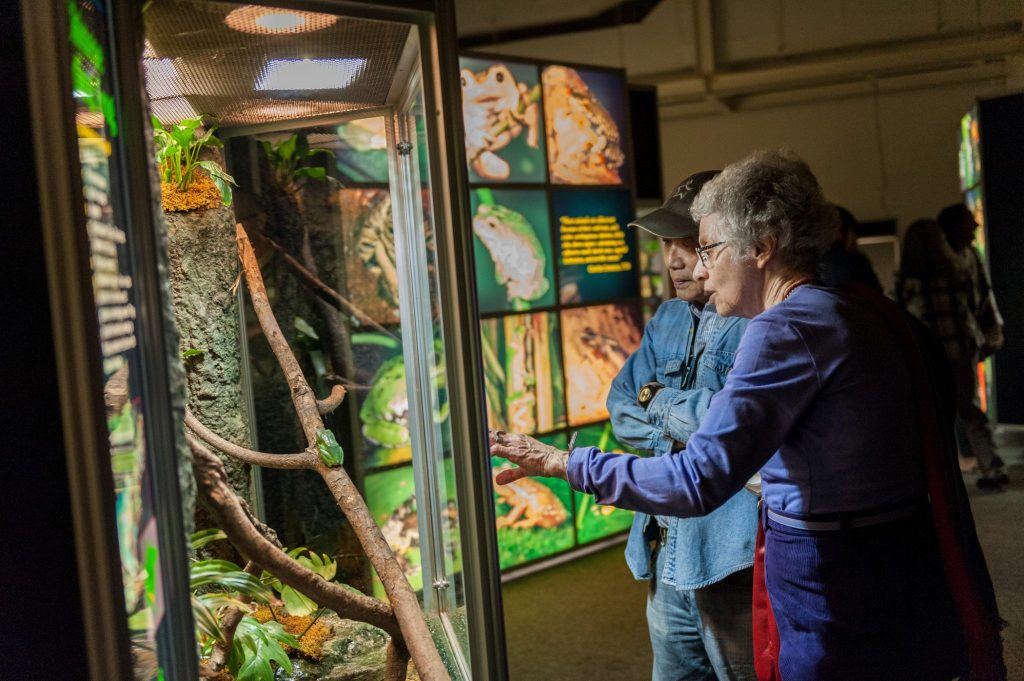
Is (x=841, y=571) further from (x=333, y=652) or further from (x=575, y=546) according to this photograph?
(x=575, y=546)

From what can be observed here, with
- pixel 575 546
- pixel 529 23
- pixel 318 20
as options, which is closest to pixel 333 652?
pixel 318 20

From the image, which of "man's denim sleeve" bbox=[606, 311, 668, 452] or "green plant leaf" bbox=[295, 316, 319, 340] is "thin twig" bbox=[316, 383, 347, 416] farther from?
"man's denim sleeve" bbox=[606, 311, 668, 452]

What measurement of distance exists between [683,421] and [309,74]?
Answer: 94cm

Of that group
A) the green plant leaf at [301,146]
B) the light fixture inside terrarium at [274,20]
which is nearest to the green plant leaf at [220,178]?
the green plant leaf at [301,146]

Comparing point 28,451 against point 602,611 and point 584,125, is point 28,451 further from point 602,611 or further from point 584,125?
point 584,125

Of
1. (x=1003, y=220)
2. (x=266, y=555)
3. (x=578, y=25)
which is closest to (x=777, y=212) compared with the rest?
(x=266, y=555)

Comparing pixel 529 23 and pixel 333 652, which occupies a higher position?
pixel 529 23

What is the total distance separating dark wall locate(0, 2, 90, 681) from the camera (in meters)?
1.07

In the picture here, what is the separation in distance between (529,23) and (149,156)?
7180 mm

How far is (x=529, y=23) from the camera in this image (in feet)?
25.6

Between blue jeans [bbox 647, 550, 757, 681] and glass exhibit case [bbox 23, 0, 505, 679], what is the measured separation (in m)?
0.45

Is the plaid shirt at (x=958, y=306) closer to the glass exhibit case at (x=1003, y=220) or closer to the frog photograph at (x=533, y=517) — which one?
the glass exhibit case at (x=1003, y=220)

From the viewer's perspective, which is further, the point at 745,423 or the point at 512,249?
the point at 512,249

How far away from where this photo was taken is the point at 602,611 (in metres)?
3.83
